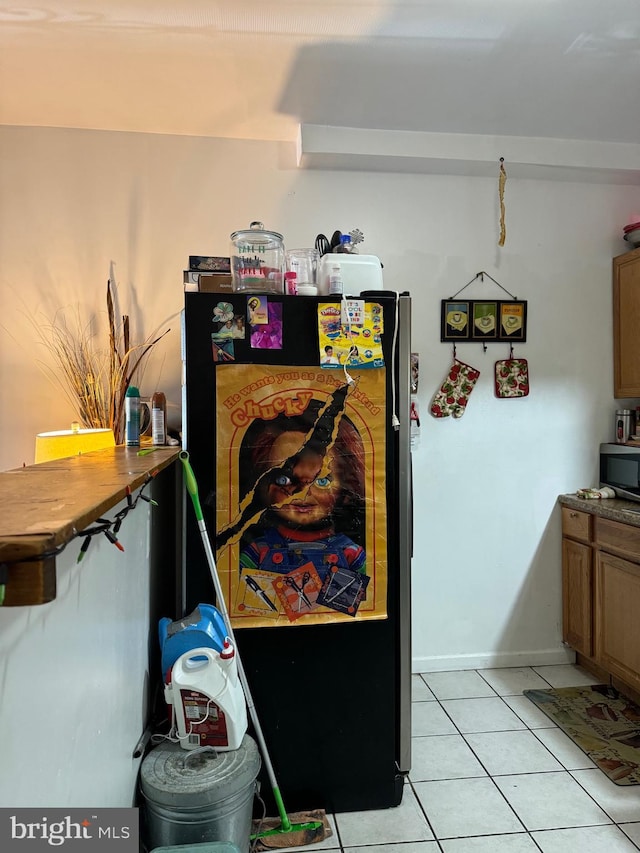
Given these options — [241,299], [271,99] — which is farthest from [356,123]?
[241,299]

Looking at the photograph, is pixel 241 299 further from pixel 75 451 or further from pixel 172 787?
pixel 172 787

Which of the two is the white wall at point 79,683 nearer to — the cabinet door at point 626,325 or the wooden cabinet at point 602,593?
the wooden cabinet at point 602,593

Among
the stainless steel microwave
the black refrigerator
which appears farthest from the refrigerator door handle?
the stainless steel microwave

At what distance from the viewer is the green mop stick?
187 cm

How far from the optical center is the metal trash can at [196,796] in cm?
159

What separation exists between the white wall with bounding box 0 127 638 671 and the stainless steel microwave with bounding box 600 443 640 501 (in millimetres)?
79

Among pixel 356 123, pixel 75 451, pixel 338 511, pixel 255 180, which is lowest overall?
pixel 338 511

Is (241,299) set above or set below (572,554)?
above

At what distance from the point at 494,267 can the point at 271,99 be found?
1.43 m

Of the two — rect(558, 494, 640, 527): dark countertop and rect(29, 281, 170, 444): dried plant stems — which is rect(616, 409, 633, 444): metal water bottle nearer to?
rect(558, 494, 640, 527): dark countertop

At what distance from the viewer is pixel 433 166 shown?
10.00 feet

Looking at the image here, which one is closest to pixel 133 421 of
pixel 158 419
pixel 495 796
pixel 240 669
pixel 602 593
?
pixel 158 419

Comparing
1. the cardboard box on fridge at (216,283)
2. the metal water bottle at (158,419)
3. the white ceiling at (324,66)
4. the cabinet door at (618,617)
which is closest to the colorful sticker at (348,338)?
the cardboard box on fridge at (216,283)

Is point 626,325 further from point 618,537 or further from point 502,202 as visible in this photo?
point 618,537
